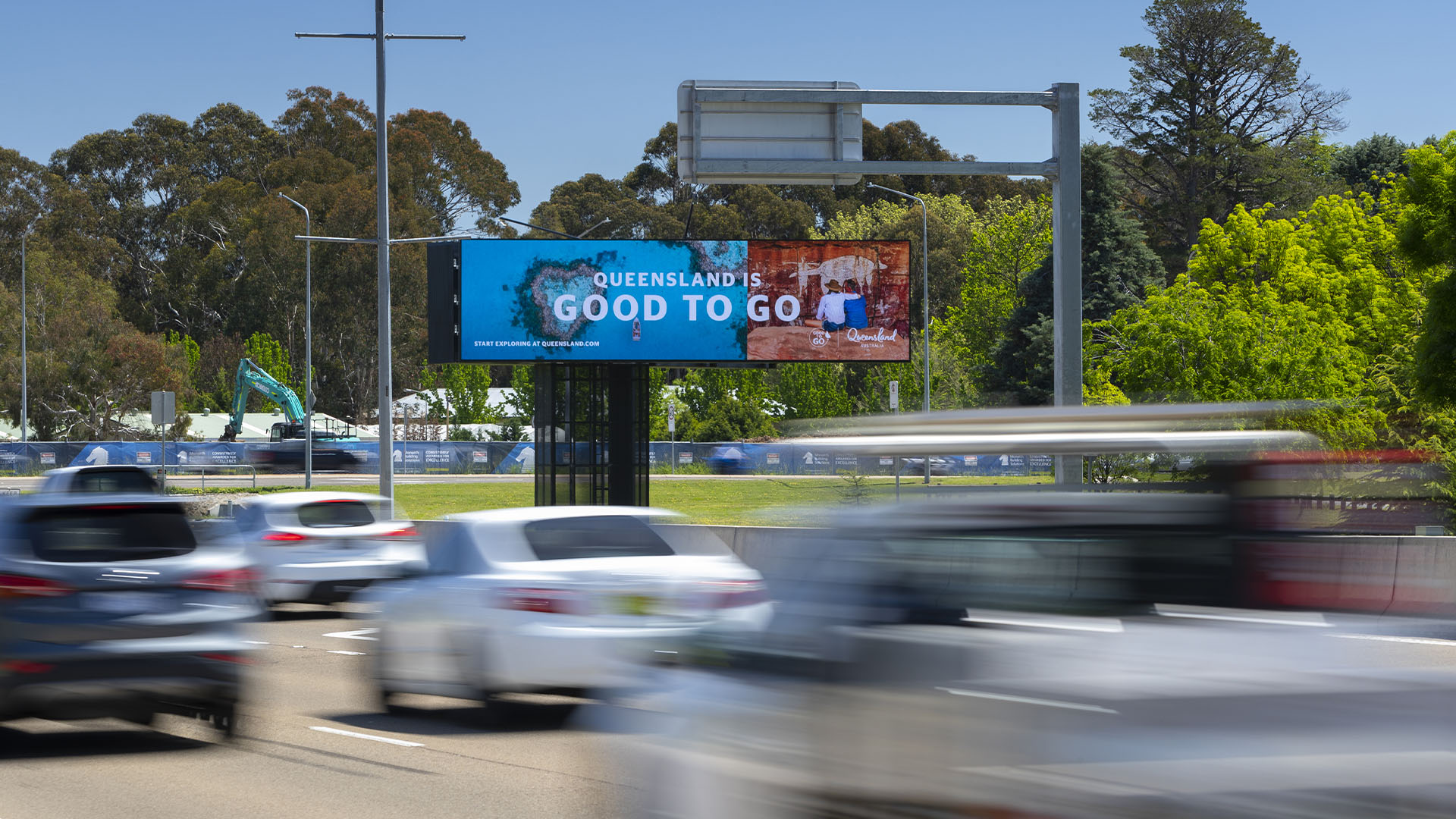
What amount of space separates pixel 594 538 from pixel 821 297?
19824 millimetres

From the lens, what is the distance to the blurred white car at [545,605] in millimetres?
9469

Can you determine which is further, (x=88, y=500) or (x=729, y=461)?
(x=729, y=461)

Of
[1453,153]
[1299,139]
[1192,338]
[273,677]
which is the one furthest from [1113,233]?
[273,677]

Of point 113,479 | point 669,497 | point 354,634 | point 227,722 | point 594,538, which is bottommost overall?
point 669,497

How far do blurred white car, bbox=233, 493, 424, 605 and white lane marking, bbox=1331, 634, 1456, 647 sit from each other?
14.1m

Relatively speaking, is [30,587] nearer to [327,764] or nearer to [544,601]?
[327,764]

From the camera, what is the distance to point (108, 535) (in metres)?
8.94

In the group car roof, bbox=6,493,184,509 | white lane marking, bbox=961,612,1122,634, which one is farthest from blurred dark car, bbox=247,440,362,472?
white lane marking, bbox=961,612,1122,634

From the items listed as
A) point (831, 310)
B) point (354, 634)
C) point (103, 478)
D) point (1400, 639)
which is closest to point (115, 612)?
point (1400, 639)

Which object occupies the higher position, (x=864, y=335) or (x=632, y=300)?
(x=632, y=300)

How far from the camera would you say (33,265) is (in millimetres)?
84250

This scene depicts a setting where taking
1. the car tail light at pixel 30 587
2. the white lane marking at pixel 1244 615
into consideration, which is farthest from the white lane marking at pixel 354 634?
the white lane marking at pixel 1244 615

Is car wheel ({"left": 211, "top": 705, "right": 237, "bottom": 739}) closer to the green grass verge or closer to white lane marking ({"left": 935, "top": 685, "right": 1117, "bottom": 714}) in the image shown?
the green grass verge

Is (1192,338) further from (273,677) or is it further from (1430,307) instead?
(273,677)
